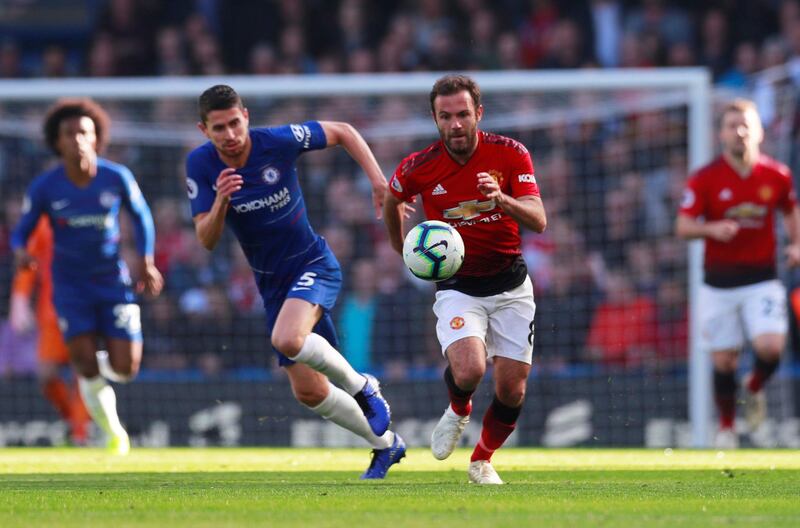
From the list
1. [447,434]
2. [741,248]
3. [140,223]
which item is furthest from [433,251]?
[741,248]

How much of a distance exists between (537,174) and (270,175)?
6400 mm

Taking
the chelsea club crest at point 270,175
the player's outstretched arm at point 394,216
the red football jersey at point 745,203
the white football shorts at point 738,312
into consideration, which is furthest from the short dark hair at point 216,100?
the white football shorts at point 738,312

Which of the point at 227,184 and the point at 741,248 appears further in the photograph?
the point at 741,248

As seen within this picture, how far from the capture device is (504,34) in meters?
18.3

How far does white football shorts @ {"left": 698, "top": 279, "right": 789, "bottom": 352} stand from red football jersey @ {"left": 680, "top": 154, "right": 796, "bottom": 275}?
0.19 metres

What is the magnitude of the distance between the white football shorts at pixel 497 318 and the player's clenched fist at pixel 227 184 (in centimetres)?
127

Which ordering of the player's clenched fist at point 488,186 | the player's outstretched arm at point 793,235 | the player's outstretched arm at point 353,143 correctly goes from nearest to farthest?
the player's clenched fist at point 488,186 → the player's outstretched arm at point 353,143 → the player's outstretched arm at point 793,235

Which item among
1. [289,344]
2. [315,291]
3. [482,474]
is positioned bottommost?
[482,474]

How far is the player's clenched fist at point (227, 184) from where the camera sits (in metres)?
8.25

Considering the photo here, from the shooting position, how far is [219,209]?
8.37 meters

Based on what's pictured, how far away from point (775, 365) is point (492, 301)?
4.57 m

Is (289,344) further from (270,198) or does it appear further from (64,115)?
(64,115)

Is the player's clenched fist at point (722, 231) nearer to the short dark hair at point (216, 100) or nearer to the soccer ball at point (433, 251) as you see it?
the soccer ball at point (433, 251)

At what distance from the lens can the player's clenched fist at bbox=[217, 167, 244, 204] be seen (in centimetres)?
825
